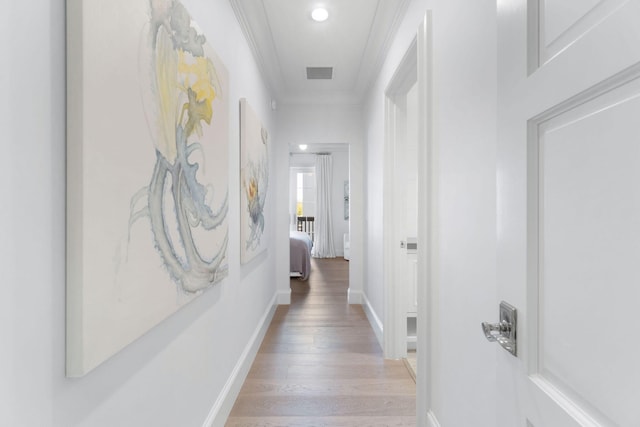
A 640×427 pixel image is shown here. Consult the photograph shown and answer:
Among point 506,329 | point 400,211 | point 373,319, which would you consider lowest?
point 373,319

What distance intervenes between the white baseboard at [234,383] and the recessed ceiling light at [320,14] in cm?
240

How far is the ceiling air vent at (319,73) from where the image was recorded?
130 inches

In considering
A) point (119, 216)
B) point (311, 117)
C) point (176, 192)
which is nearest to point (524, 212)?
point (119, 216)

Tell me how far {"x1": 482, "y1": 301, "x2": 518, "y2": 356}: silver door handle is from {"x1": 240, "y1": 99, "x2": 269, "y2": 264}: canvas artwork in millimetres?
1670

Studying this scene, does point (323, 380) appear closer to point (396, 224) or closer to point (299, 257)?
point (396, 224)

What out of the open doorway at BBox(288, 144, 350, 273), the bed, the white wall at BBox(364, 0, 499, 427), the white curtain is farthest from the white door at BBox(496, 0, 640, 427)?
the white curtain

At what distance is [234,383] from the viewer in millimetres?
2047

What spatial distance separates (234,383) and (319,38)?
8.43 ft

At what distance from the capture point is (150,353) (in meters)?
1.09

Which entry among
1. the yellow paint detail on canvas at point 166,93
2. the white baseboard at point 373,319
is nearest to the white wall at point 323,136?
the white baseboard at point 373,319

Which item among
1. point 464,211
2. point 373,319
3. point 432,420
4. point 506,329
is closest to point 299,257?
point 373,319

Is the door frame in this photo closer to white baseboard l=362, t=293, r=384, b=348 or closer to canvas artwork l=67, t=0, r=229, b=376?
canvas artwork l=67, t=0, r=229, b=376

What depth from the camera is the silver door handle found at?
0.73 metres

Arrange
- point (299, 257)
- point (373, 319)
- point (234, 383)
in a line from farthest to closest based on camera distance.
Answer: point (299, 257) < point (373, 319) < point (234, 383)
